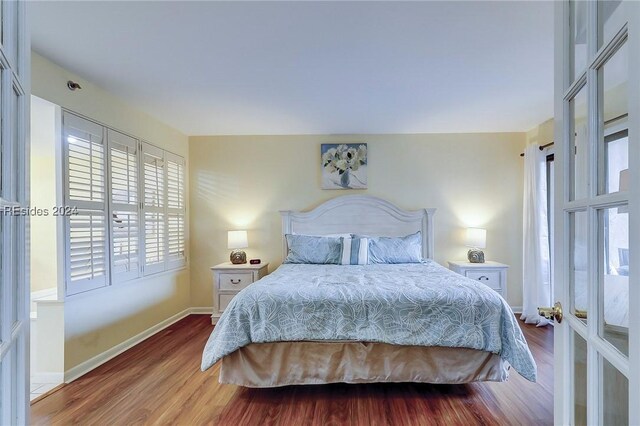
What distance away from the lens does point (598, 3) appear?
716 mm

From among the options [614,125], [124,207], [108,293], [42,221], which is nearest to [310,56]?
[614,125]

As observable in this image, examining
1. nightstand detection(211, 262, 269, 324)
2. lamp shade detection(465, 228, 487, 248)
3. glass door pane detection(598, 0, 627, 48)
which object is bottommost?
nightstand detection(211, 262, 269, 324)

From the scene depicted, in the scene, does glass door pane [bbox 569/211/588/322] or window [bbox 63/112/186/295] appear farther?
window [bbox 63/112/186/295]

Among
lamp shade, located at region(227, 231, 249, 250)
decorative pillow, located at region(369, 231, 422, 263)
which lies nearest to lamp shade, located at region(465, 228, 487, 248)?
decorative pillow, located at region(369, 231, 422, 263)

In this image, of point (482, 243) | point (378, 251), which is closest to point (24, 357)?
point (378, 251)

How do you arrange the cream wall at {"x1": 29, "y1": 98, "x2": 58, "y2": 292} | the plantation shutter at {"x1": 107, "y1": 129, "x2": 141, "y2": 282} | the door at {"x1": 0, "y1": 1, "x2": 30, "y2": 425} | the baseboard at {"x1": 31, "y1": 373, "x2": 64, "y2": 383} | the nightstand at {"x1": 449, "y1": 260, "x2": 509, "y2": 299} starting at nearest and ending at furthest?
the door at {"x1": 0, "y1": 1, "x2": 30, "y2": 425} < the baseboard at {"x1": 31, "y1": 373, "x2": 64, "y2": 383} < the plantation shutter at {"x1": 107, "y1": 129, "x2": 141, "y2": 282} < the cream wall at {"x1": 29, "y1": 98, "x2": 58, "y2": 292} < the nightstand at {"x1": 449, "y1": 260, "x2": 509, "y2": 299}

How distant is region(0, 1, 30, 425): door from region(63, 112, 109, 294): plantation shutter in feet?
6.49

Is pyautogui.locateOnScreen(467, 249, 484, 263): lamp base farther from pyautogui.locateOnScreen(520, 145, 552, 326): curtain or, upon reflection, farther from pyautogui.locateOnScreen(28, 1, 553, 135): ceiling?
pyautogui.locateOnScreen(28, 1, 553, 135): ceiling

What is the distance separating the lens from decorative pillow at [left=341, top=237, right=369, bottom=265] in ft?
11.1

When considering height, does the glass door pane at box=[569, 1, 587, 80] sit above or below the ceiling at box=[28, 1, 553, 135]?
below

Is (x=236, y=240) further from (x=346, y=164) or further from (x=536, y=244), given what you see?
(x=536, y=244)

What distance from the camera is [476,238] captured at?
3.77m

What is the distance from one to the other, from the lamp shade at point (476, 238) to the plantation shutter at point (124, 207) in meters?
3.91

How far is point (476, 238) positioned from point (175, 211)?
3.86 metres
